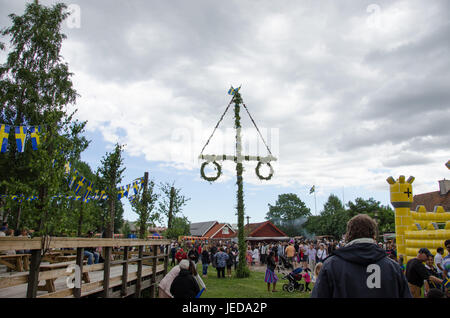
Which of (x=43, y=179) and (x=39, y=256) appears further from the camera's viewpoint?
(x=43, y=179)

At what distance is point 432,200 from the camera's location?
40562 millimetres

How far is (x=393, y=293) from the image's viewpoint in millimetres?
2445

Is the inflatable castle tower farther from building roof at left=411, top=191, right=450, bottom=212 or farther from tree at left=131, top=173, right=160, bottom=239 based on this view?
building roof at left=411, top=191, right=450, bottom=212

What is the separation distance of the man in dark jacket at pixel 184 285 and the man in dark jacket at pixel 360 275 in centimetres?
342

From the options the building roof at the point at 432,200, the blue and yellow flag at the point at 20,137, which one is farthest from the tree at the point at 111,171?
the building roof at the point at 432,200

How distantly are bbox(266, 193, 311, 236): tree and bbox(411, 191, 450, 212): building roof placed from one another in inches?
1816

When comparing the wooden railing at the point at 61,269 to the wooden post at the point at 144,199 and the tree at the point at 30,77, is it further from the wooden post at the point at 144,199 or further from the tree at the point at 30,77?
the wooden post at the point at 144,199

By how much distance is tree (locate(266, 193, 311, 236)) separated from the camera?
8925cm
